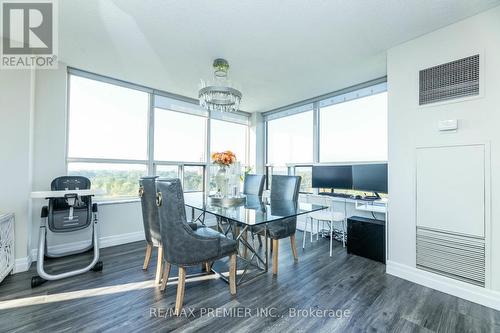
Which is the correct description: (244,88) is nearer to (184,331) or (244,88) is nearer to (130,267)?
(130,267)

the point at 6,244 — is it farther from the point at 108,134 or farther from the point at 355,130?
the point at 355,130

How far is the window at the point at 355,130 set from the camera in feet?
11.6

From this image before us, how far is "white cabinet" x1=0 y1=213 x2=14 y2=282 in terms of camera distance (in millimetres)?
2229

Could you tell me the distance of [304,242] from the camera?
359 cm

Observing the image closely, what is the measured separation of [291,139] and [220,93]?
2767 mm

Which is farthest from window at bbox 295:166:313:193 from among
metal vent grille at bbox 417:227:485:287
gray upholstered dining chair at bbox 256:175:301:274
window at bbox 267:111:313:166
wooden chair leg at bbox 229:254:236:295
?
wooden chair leg at bbox 229:254:236:295

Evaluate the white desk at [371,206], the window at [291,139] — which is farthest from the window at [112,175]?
the white desk at [371,206]

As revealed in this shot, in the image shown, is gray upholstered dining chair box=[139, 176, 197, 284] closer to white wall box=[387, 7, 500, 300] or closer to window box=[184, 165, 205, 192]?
window box=[184, 165, 205, 192]

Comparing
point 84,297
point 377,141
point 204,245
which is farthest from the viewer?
point 377,141

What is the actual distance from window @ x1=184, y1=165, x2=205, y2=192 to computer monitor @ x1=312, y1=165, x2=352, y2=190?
2.40m

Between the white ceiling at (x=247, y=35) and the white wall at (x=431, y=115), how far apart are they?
15 cm

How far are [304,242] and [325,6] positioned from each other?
10.5 feet

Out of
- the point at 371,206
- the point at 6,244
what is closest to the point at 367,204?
the point at 371,206

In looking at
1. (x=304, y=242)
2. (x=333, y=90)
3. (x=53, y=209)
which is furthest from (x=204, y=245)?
(x=333, y=90)
